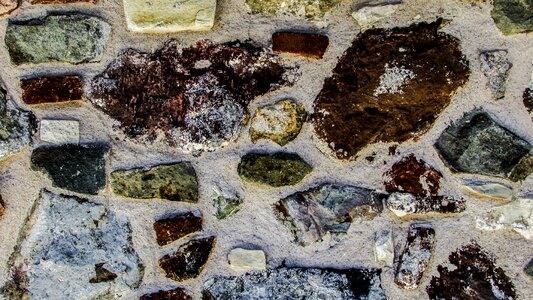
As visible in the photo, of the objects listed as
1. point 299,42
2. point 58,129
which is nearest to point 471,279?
point 299,42

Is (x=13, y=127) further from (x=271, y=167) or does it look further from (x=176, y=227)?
(x=271, y=167)

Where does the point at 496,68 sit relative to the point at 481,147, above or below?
above

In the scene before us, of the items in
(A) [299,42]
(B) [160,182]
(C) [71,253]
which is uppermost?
(A) [299,42]

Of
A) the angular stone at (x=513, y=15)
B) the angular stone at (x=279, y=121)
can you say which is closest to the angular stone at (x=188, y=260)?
the angular stone at (x=279, y=121)

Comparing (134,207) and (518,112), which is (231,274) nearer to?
(134,207)

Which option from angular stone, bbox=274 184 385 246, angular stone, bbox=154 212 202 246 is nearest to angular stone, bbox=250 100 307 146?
angular stone, bbox=274 184 385 246

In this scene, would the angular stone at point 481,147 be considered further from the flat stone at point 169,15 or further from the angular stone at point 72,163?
the angular stone at point 72,163
